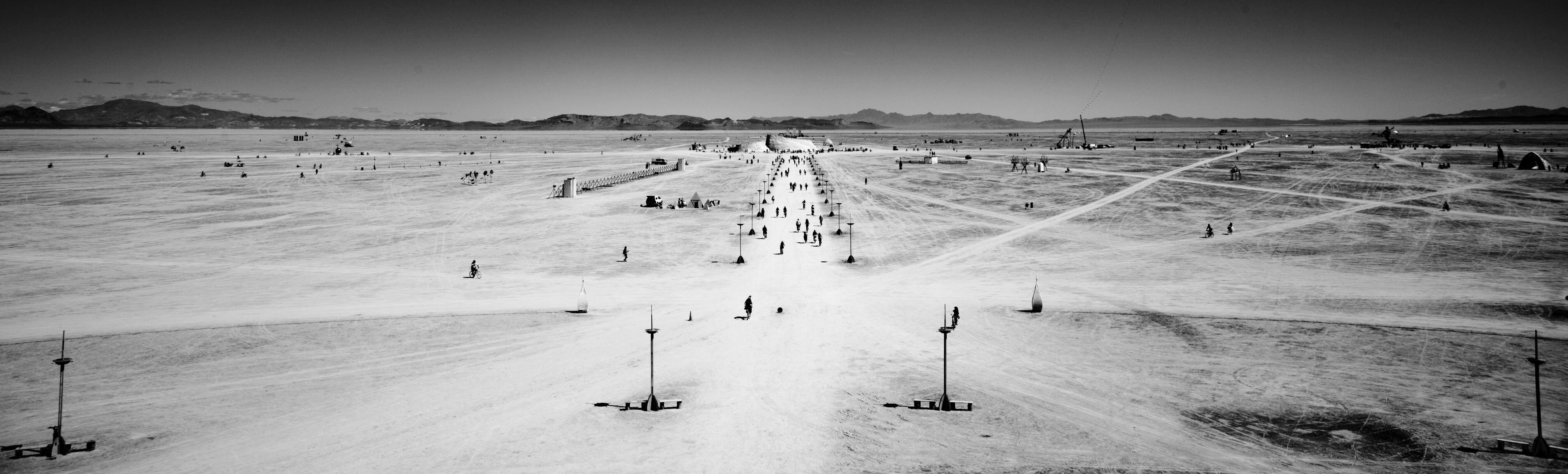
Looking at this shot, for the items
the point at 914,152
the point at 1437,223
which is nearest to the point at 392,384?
the point at 1437,223

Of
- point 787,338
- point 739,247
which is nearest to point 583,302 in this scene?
point 787,338

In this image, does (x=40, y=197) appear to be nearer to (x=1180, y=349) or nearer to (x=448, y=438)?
(x=448, y=438)

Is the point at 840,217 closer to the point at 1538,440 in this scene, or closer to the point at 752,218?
the point at 752,218

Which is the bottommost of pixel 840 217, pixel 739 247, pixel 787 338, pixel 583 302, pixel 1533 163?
pixel 787 338

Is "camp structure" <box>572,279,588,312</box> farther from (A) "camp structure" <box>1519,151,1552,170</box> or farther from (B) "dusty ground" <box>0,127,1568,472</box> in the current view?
(A) "camp structure" <box>1519,151,1552,170</box>

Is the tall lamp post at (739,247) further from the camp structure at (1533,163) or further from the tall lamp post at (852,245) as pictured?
the camp structure at (1533,163)

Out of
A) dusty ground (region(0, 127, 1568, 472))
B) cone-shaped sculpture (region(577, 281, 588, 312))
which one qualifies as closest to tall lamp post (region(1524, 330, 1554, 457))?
dusty ground (region(0, 127, 1568, 472))
